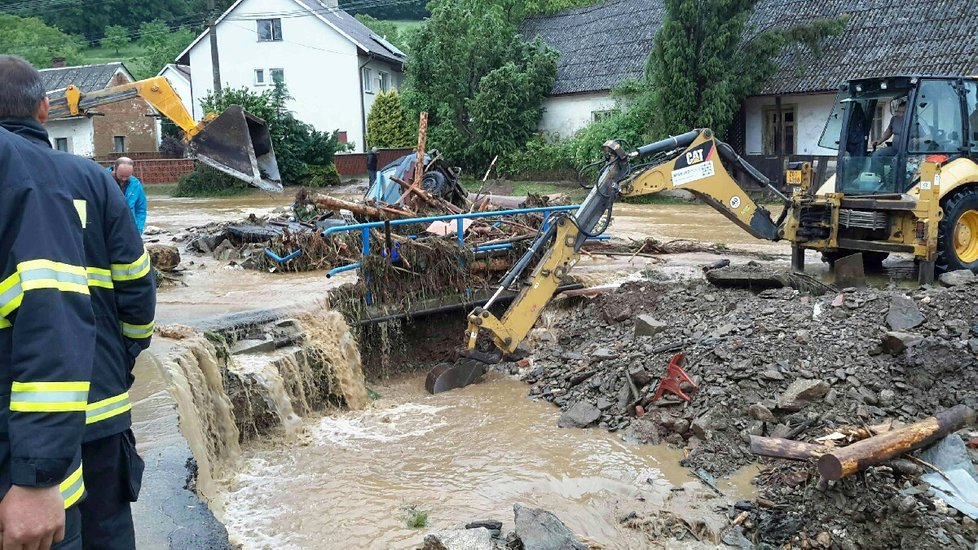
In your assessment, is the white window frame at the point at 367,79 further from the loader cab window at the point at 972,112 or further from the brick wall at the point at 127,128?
the loader cab window at the point at 972,112

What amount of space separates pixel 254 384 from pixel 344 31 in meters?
30.0

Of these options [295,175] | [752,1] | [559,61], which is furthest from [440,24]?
[752,1]

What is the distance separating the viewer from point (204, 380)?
7035mm

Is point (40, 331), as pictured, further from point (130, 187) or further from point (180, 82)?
point (180, 82)

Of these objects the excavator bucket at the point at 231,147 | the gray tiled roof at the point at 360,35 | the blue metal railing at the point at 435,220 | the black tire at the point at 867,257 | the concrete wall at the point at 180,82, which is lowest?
the black tire at the point at 867,257

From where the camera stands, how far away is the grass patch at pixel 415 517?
585 cm

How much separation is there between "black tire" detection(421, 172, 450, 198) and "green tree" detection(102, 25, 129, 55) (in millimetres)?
60831

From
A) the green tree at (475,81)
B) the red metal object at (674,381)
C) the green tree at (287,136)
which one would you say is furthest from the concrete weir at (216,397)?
the green tree at (287,136)

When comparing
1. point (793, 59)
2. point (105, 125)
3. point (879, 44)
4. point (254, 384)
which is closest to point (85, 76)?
point (105, 125)

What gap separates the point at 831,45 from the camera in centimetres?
2452

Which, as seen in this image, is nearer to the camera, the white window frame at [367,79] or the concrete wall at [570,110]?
the concrete wall at [570,110]

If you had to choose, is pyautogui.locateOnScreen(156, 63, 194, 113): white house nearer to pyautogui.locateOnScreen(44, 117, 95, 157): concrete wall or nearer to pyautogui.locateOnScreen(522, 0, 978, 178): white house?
pyautogui.locateOnScreen(44, 117, 95, 157): concrete wall

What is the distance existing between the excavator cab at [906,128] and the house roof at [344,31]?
27.1 meters

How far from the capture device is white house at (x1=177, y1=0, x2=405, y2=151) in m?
35.4
